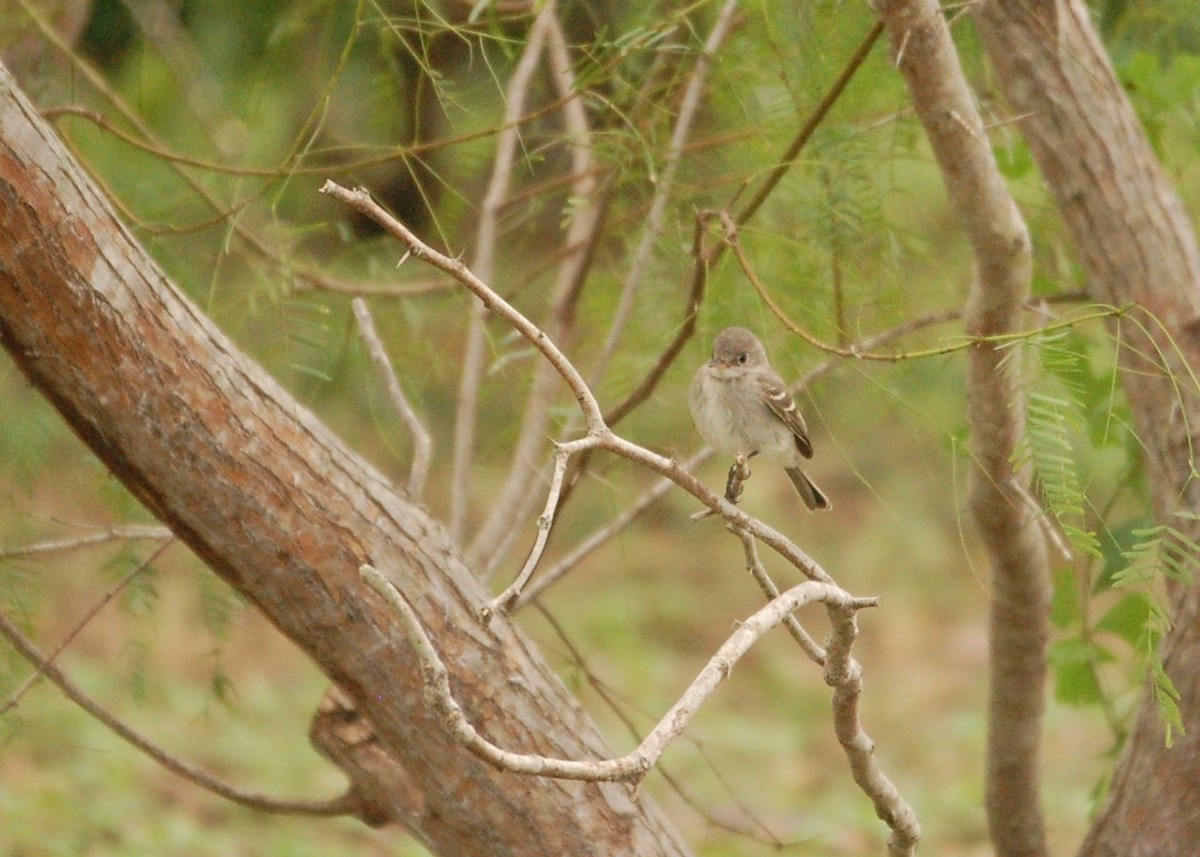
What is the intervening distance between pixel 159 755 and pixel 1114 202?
90.9 inches

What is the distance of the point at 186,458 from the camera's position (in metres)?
2.12

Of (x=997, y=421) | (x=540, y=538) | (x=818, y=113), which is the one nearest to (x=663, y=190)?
(x=818, y=113)

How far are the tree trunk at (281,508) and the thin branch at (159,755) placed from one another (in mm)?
378

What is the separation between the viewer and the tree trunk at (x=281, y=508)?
6.69ft

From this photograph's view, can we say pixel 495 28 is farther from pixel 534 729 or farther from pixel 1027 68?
pixel 534 729

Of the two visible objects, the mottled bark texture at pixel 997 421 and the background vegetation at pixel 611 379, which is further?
the background vegetation at pixel 611 379

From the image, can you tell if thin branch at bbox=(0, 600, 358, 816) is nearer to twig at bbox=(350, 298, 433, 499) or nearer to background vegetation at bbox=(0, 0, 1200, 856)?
background vegetation at bbox=(0, 0, 1200, 856)

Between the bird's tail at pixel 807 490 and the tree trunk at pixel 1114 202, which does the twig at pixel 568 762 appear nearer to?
the tree trunk at pixel 1114 202

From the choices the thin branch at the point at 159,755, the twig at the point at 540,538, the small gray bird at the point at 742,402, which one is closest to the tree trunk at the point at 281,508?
the thin branch at the point at 159,755

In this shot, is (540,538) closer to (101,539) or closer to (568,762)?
(568,762)

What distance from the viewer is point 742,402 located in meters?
3.48

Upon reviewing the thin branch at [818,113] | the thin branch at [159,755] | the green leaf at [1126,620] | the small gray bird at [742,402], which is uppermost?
the thin branch at [818,113]

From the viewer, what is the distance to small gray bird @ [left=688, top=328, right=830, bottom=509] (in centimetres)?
334

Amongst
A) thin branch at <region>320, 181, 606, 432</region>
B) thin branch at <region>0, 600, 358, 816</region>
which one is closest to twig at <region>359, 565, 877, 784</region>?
thin branch at <region>320, 181, 606, 432</region>
